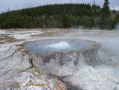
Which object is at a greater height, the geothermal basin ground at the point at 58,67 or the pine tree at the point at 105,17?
the pine tree at the point at 105,17

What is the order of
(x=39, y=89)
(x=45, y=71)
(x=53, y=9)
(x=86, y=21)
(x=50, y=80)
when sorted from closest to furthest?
(x=39, y=89), (x=50, y=80), (x=45, y=71), (x=86, y=21), (x=53, y=9)

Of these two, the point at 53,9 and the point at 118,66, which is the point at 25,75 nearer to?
the point at 118,66

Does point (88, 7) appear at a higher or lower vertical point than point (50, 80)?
higher

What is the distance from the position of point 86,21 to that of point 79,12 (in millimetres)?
11897

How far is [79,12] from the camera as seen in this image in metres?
52.3

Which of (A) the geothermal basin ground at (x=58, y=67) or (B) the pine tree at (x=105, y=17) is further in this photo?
(B) the pine tree at (x=105, y=17)

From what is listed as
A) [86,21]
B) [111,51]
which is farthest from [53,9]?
[111,51]

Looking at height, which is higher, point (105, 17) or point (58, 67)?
point (105, 17)

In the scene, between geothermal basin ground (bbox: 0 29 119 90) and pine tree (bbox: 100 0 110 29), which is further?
pine tree (bbox: 100 0 110 29)

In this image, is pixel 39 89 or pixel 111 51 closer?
pixel 39 89

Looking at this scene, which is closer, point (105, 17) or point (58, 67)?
point (58, 67)

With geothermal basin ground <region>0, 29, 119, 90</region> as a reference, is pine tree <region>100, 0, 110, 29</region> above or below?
above

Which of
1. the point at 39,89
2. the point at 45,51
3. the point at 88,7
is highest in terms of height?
the point at 88,7

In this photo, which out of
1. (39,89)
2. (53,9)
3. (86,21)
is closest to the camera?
(39,89)
